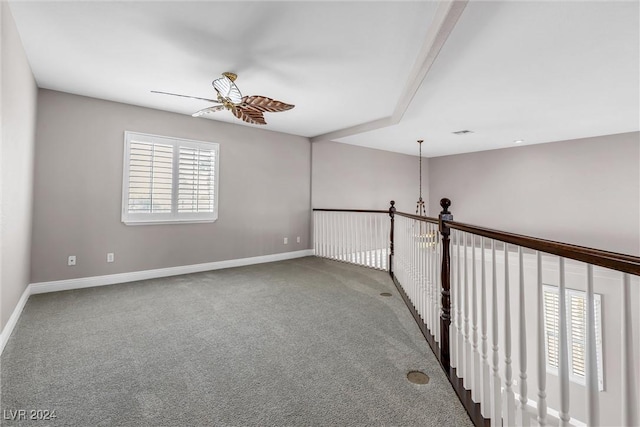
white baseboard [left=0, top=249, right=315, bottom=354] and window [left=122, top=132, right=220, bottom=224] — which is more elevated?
window [left=122, top=132, right=220, bottom=224]

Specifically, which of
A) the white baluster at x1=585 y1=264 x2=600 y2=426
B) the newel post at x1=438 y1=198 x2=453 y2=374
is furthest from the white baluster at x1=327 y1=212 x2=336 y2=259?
the white baluster at x1=585 y1=264 x2=600 y2=426

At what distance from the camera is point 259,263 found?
5340 mm

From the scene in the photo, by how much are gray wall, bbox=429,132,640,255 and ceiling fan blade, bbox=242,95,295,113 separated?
6135 mm

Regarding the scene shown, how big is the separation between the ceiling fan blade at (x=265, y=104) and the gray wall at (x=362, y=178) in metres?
3.11

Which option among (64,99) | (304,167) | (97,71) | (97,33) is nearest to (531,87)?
(304,167)

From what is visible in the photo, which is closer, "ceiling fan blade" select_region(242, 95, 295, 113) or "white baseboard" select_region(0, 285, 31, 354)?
"white baseboard" select_region(0, 285, 31, 354)

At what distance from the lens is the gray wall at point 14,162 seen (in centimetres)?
217

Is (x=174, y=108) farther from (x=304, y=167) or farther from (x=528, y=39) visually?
(x=528, y=39)

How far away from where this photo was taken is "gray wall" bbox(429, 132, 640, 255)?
17.5ft

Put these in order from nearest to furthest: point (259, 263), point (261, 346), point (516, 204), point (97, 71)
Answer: point (261, 346) < point (97, 71) < point (259, 263) < point (516, 204)

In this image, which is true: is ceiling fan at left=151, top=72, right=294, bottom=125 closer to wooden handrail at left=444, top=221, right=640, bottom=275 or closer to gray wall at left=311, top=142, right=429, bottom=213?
wooden handrail at left=444, top=221, right=640, bottom=275

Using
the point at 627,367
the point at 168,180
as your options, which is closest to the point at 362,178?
the point at 168,180

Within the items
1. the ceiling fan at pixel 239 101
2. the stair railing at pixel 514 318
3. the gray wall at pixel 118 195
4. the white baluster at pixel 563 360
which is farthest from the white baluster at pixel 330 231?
the white baluster at pixel 563 360

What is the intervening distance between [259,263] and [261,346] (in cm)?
312
